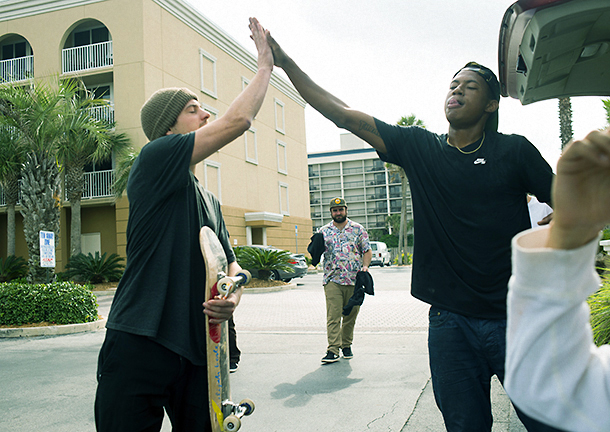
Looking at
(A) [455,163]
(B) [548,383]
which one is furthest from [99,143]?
(B) [548,383]

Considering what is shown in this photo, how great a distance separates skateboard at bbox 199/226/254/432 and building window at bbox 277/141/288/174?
35.1m

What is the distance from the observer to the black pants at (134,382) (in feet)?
6.20

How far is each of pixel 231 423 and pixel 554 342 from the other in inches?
65.3

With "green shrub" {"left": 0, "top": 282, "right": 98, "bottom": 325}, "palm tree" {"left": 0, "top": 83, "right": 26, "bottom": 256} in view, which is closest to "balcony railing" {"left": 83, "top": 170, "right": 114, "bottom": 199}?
"palm tree" {"left": 0, "top": 83, "right": 26, "bottom": 256}

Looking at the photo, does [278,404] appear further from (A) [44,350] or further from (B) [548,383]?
(A) [44,350]

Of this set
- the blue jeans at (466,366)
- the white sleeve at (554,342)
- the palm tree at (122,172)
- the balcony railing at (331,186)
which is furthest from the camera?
the balcony railing at (331,186)

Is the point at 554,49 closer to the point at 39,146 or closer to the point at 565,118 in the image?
the point at 39,146

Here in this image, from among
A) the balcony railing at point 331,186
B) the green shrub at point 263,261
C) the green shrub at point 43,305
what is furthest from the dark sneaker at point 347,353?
the balcony railing at point 331,186

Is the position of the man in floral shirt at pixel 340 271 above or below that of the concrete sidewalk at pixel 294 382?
above

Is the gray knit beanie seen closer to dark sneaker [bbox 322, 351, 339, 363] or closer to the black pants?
the black pants

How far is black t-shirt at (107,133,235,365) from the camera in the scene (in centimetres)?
199

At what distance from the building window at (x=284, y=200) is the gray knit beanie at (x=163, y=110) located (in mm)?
34795

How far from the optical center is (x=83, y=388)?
5547 millimetres

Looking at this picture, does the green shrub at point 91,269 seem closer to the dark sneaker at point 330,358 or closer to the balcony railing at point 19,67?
the balcony railing at point 19,67
